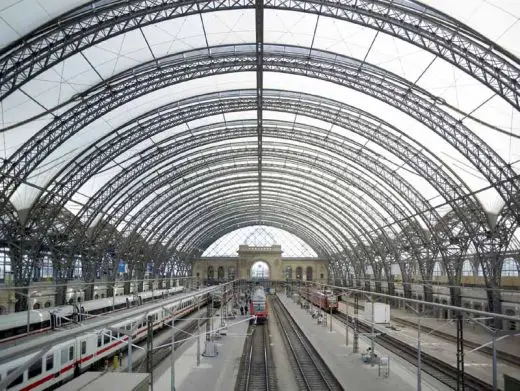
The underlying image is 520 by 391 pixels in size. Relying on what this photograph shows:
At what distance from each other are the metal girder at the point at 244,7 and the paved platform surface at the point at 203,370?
52.5ft

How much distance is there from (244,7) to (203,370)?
19.6m

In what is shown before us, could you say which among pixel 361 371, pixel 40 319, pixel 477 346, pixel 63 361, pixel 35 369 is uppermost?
pixel 40 319

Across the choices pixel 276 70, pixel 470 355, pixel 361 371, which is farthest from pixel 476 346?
pixel 276 70

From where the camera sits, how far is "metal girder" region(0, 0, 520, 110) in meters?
21.4

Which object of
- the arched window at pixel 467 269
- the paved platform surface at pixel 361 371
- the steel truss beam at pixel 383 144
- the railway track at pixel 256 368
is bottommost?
the railway track at pixel 256 368

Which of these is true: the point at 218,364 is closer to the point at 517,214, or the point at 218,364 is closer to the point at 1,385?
the point at 517,214

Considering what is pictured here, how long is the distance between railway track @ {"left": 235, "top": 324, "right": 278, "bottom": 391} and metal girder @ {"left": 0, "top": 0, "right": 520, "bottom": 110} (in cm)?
1841

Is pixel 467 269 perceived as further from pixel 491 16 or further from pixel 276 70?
pixel 491 16

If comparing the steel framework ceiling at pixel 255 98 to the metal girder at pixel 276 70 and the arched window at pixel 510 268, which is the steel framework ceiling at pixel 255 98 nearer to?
the metal girder at pixel 276 70

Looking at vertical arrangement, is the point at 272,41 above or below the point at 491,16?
above

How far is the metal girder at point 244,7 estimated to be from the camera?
844 inches

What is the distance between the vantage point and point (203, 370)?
85.6 ft

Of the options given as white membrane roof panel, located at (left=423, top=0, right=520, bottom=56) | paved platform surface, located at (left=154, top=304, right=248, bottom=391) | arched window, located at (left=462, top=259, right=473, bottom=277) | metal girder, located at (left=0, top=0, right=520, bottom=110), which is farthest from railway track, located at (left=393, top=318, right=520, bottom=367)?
white membrane roof panel, located at (left=423, top=0, right=520, bottom=56)

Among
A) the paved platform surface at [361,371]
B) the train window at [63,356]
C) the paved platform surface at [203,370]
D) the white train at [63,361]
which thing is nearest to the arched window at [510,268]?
the paved platform surface at [361,371]
